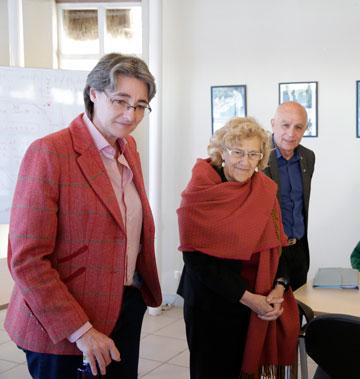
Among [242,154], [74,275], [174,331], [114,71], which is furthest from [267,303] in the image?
[174,331]

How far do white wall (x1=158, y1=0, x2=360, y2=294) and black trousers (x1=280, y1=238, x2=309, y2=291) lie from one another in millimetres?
1245

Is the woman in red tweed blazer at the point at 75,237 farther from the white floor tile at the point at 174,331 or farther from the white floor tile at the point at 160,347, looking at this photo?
the white floor tile at the point at 174,331

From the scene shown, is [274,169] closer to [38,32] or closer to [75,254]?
[75,254]

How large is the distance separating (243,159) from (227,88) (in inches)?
92.5

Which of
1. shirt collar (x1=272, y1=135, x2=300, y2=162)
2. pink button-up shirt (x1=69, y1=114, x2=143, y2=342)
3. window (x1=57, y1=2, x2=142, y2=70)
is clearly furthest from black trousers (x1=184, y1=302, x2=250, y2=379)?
window (x1=57, y1=2, x2=142, y2=70)

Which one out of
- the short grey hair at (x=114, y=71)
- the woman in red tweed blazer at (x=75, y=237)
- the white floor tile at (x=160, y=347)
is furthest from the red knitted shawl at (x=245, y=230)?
the white floor tile at (x=160, y=347)

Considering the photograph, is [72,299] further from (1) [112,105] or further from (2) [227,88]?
(2) [227,88]

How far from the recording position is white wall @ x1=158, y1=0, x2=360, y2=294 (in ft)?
12.5

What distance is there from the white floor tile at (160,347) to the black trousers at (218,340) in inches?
56.0

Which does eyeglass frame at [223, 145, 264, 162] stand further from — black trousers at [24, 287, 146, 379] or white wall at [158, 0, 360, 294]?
white wall at [158, 0, 360, 294]

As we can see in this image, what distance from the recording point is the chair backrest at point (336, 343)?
4.51ft

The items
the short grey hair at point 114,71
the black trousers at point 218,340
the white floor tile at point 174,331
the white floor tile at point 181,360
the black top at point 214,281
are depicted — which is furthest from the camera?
the white floor tile at point 174,331

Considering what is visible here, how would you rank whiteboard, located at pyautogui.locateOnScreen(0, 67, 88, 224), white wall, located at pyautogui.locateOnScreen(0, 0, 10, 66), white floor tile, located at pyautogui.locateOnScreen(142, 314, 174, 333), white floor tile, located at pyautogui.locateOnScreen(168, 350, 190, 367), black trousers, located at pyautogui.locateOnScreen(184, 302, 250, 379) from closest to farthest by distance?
black trousers, located at pyautogui.locateOnScreen(184, 302, 250, 379) → white floor tile, located at pyautogui.locateOnScreen(168, 350, 190, 367) → whiteboard, located at pyautogui.locateOnScreen(0, 67, 88, 224) → white floor tile, located at pyautogui.locateOnScreen(142, 314, 174, 333) → white wall, located at pyautogui.locateOnScreen(0, 0, 10, 66)

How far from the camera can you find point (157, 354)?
3.40m
